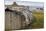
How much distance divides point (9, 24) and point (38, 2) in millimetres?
412

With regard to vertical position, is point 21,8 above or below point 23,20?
above

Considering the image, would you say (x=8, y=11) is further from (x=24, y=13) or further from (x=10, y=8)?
(x=24, y=13)

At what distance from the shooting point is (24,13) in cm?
98

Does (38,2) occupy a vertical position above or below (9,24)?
above


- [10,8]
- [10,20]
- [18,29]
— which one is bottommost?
[18,29]

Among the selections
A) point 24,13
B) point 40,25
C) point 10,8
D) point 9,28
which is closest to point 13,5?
point 10,8

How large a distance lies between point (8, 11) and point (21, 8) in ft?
0.48

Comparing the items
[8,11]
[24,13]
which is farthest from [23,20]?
[8,11]

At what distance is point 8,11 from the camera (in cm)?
95
